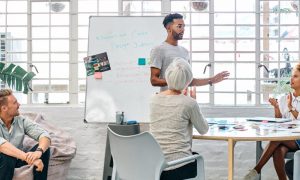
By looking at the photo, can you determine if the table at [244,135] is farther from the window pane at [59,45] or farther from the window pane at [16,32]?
the window pane at [16,32]

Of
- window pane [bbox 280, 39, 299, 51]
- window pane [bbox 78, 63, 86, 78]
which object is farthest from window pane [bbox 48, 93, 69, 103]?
window pane [bbox 280, 39, 299, 51]

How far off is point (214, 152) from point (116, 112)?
1385 millimetres

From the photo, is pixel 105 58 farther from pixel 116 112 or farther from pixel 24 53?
pixel 24 53

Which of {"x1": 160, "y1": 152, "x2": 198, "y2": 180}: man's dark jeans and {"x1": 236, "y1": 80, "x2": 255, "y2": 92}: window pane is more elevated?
{"x1": 236, "y1": 80, "x2": 255, "y2": 92}: window pane

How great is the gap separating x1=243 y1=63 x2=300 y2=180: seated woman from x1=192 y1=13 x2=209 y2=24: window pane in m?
1.39

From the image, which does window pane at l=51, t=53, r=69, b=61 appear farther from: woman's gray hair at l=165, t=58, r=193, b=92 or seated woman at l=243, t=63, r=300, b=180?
seated woman at l=243, t=63, r=300, b=180

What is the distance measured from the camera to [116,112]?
10.7 feet

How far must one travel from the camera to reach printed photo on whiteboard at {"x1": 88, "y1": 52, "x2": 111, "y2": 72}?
3.37m

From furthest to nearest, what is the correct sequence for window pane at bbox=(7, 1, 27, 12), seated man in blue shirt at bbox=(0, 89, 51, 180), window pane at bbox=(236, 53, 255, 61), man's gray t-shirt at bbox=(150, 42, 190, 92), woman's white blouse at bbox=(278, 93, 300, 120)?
window pane at bbox=(7, 1, 27, 12), window pane at bbox=(236, 53, 255, 61), woman's white blouse at bbox=(278, 93, 300, 120), man's gray t-shirt at bbox=(150, 42, 190, 92), seated man in blue shirt at bbox=(0, 89, 51, 180)

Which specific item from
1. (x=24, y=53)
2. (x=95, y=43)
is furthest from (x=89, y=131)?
(x=24, y=53)

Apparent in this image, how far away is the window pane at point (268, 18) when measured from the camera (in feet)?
12.5

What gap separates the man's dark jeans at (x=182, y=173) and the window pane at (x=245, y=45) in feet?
7.97

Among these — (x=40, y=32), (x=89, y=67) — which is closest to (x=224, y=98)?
(x=89, y=67)

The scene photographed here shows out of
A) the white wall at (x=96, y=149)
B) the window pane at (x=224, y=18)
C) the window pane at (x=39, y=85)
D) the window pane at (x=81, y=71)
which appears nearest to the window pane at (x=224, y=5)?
the window pane at (x=224, y=18)
